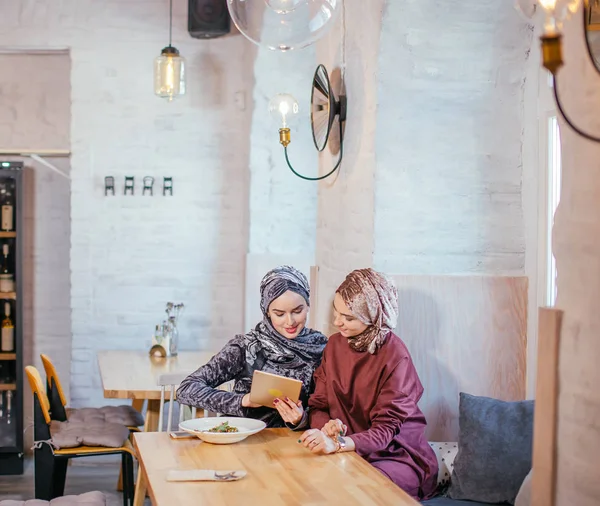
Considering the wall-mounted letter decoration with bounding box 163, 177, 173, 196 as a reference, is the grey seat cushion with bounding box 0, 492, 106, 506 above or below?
below

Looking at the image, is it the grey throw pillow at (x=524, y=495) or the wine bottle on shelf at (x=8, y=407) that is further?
the wine bottle on shelf at (x=8, y=407)

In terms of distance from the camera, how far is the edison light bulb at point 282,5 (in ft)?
9.79

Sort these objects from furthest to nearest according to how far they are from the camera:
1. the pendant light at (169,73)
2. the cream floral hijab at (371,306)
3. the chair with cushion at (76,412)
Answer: the pendant light at (169,73), the chair with cushion at (76,412), the cream floral hijab at (371,306)

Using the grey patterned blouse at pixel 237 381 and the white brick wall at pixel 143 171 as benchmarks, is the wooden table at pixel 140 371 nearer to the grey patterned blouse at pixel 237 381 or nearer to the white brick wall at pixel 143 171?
the white brick wall at pixel 143 171

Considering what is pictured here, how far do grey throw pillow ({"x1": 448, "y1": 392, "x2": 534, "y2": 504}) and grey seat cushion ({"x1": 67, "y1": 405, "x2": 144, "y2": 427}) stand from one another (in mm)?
2213

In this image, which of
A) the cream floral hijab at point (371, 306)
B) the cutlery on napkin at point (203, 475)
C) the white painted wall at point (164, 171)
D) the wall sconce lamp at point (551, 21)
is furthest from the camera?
the white painted wall at point (164, 171)

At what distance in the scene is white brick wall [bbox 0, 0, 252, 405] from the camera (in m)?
6.02

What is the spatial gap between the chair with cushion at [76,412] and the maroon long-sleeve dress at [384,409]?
1.96 m

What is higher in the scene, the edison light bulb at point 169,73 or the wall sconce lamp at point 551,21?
the edison light bulb at point 169,73

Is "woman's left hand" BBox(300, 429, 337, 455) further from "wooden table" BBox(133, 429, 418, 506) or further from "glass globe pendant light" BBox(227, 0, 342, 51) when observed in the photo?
"glass globe pendant light" BBox(227, 0, 342, 51)

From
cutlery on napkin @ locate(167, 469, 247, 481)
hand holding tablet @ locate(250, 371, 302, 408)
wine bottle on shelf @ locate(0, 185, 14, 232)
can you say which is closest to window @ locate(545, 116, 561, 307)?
hand holding tablet @ locate(250, 371, 302, 408)

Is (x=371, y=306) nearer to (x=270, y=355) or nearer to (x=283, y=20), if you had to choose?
(x=270, y=355)

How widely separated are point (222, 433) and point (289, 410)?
293mm

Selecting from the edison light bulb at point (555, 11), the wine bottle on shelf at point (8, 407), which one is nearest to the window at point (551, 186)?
the edison light bulb at point (555, 11)
